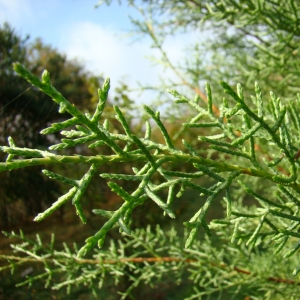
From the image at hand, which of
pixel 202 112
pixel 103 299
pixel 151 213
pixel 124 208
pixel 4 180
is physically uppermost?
pixel 202 112

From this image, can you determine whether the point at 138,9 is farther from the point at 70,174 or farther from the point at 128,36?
the point at 70,174

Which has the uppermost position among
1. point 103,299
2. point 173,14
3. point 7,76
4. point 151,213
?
point 173,14

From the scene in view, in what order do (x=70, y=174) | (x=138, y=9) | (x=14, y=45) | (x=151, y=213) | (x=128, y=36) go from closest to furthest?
(x=138, y=9) < (x=128, y=36) < (x=70, y=174) < (x=151, y=213) < (x=14, y=45)

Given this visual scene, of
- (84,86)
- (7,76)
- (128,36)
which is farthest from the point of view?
(84,86)

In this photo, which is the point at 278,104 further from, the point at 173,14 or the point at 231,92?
the point at 173,14

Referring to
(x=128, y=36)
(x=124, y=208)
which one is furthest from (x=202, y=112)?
(x=128, y=36)

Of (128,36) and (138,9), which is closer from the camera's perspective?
(138,9)

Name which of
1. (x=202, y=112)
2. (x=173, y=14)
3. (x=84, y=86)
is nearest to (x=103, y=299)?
(x=173, y=14)

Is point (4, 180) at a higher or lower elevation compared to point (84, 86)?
lower

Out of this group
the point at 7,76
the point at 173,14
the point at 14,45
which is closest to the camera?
the point at 173,14
